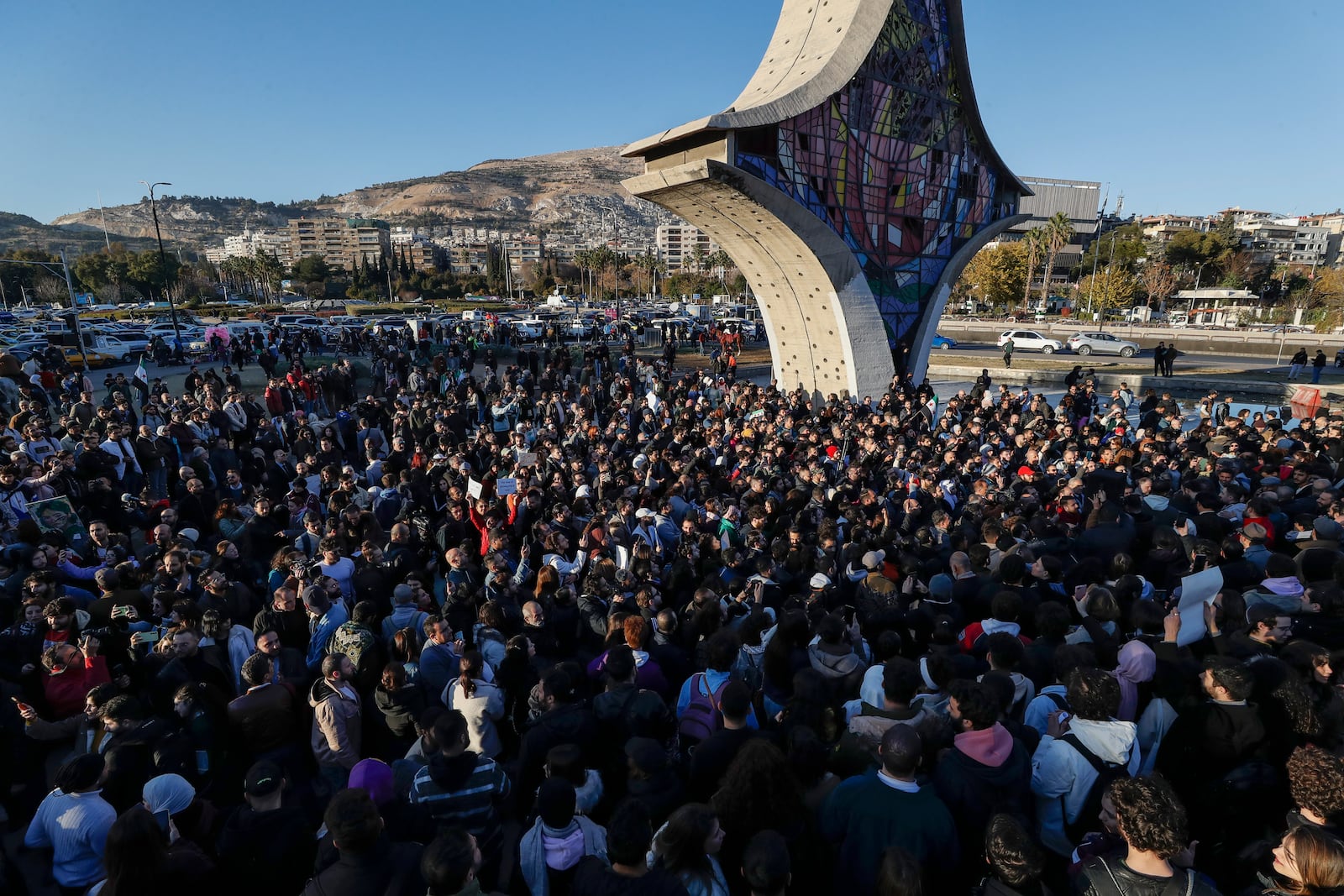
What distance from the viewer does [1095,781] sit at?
3.33 metres

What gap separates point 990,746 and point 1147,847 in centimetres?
79

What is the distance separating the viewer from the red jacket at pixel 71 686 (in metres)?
4.53

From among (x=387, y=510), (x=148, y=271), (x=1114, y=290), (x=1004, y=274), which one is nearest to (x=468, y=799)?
(x=387, y=510)

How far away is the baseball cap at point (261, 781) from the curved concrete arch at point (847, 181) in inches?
541

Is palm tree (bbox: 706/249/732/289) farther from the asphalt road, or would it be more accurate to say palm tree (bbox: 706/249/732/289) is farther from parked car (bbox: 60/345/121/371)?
parked car (bbox: 60/345/121/371)

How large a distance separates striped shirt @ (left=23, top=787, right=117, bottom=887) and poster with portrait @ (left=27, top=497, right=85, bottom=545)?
19.5ft

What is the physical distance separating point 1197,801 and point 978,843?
4.76ft

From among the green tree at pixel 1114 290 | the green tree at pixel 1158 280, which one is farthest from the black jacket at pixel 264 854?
the green tree at pixel 1158 280

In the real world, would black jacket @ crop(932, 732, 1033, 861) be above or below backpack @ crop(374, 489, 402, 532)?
above

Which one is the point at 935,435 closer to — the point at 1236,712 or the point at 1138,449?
the point at 1138,449

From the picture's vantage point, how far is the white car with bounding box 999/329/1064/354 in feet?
117

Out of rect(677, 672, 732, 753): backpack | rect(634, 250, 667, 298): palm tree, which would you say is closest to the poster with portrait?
rect(677, 672, 732, 753): backpack

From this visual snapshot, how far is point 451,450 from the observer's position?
35.9 feet

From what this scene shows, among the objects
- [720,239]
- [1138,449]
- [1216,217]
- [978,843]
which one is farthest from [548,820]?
[1216,217]
